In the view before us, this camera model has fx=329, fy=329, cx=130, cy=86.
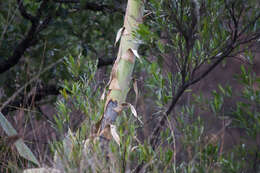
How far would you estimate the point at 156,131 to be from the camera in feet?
6.89

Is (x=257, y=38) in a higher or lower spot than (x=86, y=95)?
higher

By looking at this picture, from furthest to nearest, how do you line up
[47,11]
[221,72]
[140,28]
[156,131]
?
1. [221,72]
2. [47,11]
3. [156,131]
4. [140,28]

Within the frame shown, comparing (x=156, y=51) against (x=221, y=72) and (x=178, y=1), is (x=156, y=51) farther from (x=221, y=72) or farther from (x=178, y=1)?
(x=221, y=72)

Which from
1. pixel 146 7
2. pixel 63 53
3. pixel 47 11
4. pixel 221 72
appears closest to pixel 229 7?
pixel 146 7

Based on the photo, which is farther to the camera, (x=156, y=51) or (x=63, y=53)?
(x=63, y=53)

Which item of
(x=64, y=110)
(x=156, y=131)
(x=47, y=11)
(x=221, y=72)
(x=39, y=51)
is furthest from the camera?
(x=221, y=72)

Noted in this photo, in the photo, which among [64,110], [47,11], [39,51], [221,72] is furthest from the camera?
[221,72]

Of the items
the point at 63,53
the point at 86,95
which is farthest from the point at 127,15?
the point at 63,53

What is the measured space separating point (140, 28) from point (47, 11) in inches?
51.6

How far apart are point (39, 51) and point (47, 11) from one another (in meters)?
0.65

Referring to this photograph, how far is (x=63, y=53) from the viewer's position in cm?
338

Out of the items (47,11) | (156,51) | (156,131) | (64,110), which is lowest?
(156,131)

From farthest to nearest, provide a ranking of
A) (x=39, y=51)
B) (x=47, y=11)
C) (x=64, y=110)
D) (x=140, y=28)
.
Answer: (x=39, y=51) → (x=47, y=11) → (x=64, y=110) → (x=140, y=28)

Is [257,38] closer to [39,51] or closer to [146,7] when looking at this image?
[146,7]
